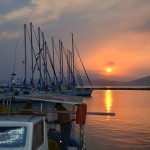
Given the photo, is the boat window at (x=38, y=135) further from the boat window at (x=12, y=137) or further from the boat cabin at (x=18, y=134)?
the boat window at (x=12, y=137)

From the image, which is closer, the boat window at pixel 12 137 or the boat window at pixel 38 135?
the boat window at pixel 12 137

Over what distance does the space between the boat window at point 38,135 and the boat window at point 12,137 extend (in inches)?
11.0

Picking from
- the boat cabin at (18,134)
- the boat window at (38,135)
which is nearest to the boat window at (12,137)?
the boat cabin at (18,134)

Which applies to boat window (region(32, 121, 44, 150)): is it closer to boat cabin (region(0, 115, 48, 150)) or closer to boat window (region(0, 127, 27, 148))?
boat cabin (region(0, 115, 48, 150))

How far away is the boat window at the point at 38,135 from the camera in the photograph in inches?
292

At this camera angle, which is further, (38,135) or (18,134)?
(38,135)

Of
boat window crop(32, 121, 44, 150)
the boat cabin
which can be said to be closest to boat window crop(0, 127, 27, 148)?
the boat cabin

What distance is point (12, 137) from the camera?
7.19 metres

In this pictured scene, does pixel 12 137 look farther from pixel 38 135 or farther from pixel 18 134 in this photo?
pixel 38 135

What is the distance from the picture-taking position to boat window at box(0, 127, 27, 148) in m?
7.09

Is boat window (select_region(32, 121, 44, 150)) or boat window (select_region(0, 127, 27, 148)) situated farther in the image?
boat window (select_region(32, 121, 44, 150))

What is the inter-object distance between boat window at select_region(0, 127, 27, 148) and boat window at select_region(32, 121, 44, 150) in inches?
11.0

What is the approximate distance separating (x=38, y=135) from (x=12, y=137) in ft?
2.81

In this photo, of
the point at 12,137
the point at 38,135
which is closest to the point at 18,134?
the point at 12,137
